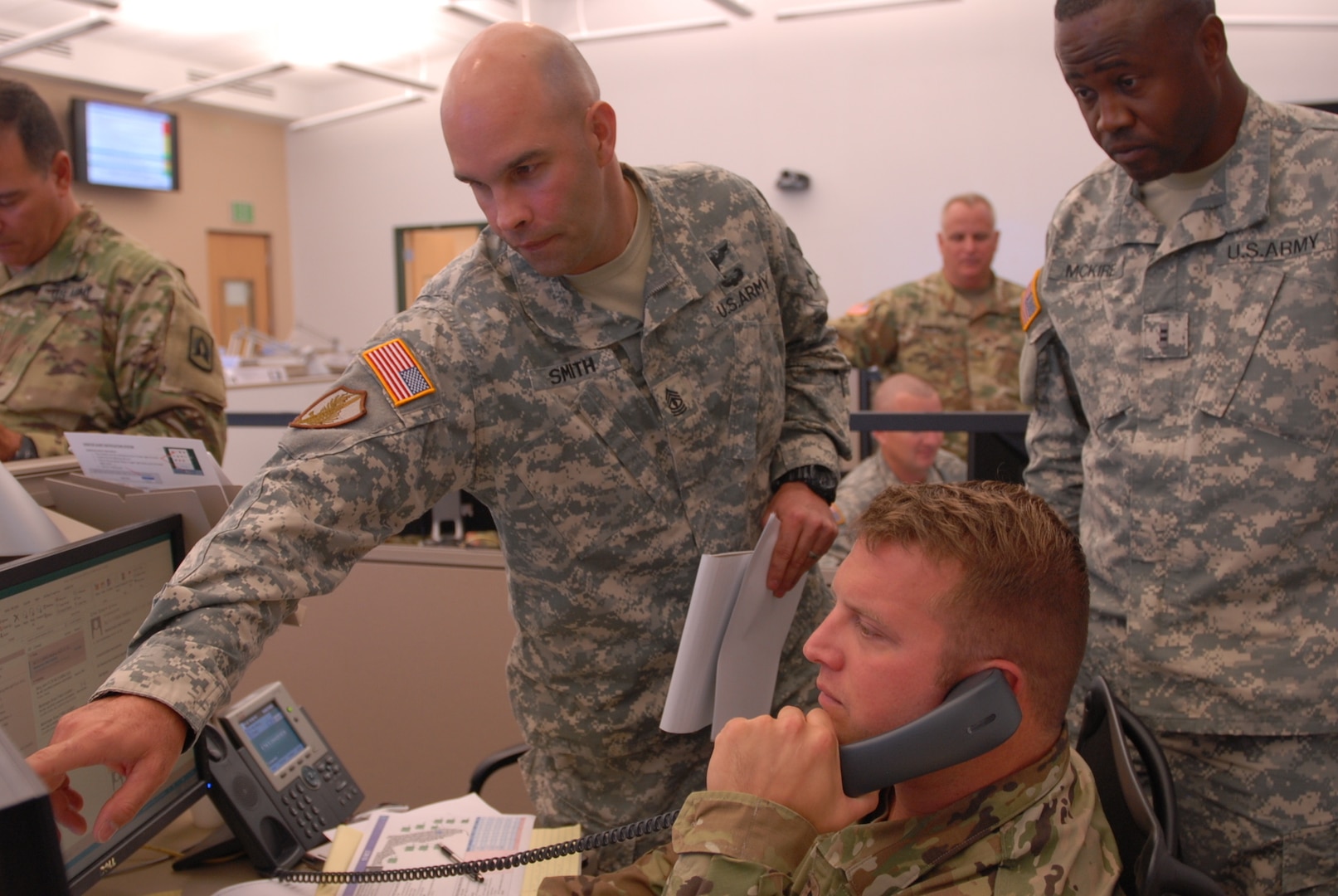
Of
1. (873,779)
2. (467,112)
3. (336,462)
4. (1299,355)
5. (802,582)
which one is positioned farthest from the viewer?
(802,582)

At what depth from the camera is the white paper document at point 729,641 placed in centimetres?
116

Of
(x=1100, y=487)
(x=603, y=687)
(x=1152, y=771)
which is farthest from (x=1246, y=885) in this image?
(x=603, y=687)

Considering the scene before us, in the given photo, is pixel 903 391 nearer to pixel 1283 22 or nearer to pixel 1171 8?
pixel 1171 8

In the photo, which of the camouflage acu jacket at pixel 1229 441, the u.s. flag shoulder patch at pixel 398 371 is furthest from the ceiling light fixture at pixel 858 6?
the u.s. flag shoulder patch at pixel 398 371

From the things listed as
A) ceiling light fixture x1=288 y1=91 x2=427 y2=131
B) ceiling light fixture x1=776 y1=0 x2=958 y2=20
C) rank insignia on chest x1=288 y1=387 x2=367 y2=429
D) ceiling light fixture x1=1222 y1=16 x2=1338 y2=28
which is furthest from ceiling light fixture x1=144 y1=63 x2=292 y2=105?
rank insignia on chest x1=288 y1=387 x2=367 y2=429

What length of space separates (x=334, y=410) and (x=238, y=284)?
863cm

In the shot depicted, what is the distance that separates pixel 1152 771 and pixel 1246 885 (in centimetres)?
36

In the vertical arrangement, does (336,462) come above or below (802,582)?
above

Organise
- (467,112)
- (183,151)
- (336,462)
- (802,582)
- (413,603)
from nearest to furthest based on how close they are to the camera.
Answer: (336,462) → (467,112) → (802,582) → (413,603) → (183,151)

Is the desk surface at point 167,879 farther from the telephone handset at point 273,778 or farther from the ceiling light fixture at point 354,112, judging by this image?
the ceiling light fixture at point 354,112

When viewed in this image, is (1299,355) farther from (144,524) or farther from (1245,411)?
(144,524)

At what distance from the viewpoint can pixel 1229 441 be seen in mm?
1291

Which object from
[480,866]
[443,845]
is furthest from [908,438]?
[480,866]

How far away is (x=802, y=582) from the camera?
1.38 m
